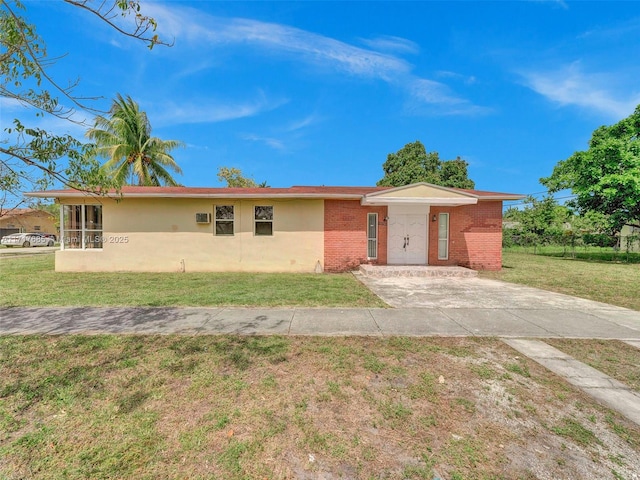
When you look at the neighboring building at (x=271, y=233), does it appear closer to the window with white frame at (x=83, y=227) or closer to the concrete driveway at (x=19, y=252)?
the window with white frame at (x=83, y=227)

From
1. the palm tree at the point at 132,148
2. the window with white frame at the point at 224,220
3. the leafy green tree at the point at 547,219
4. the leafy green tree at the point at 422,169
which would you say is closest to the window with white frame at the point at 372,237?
the window with white frame at the point at 224,220

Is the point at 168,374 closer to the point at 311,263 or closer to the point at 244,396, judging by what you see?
the point at 244,396

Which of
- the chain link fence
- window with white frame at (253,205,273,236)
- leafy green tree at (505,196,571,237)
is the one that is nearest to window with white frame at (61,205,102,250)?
window with white frame at (253,205,273,236)

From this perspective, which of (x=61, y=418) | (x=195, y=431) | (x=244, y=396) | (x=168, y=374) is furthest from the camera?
(x=168, y=374)

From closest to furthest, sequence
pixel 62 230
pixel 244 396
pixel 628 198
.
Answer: pixel 244 396 < pixel 62 230 < pixel 628 198

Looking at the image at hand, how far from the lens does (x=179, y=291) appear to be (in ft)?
25.3

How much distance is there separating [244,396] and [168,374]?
102 centimetres

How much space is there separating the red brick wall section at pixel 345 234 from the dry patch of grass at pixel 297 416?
312 inches

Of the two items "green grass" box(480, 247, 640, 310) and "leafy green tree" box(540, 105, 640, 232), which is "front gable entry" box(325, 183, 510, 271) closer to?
"green grass" box(480, 247, 640, 310)

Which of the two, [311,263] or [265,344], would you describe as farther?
[311,263]

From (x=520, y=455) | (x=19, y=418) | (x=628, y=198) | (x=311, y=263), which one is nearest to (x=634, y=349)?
(x=520, y=455)

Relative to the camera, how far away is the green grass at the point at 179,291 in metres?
6.40

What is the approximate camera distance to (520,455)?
215 centimetres

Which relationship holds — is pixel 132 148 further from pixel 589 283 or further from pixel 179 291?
pixel 589 283
